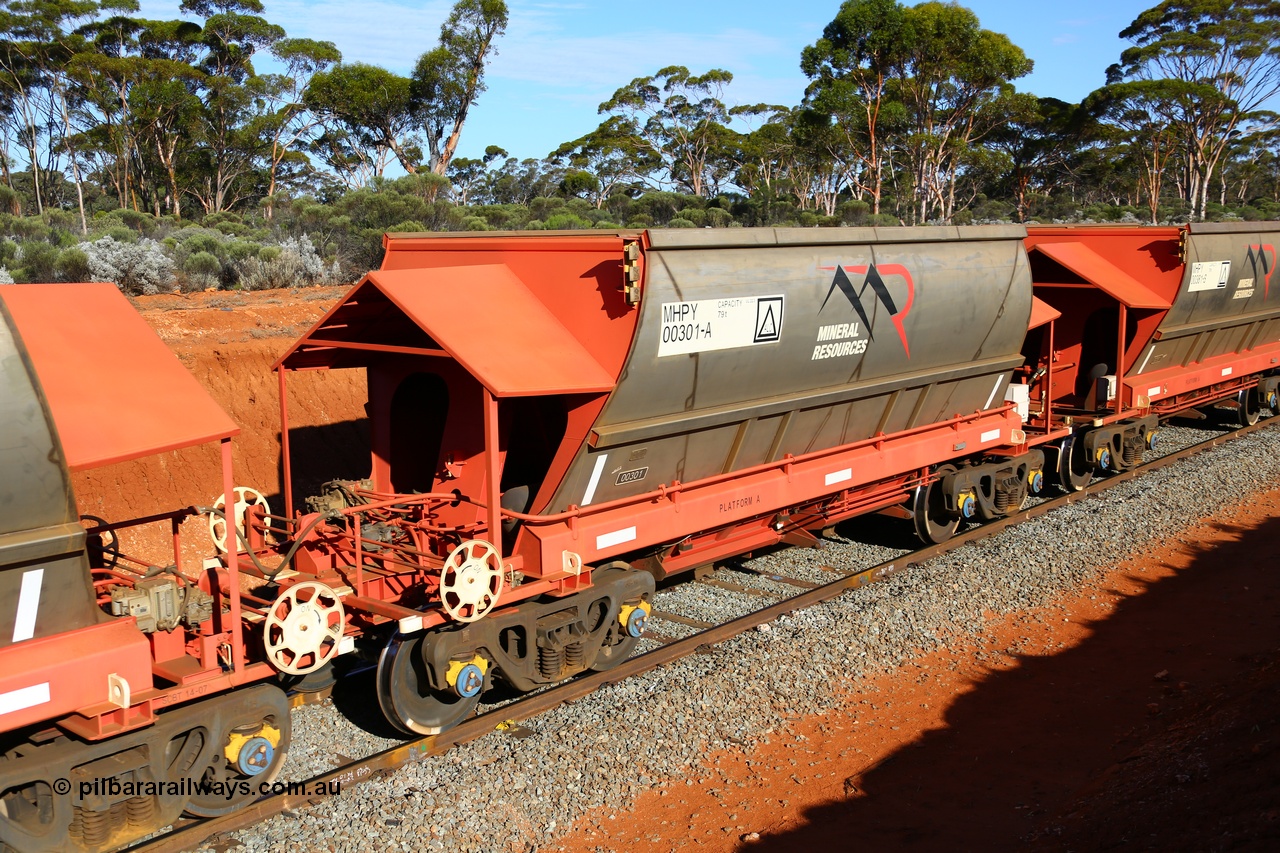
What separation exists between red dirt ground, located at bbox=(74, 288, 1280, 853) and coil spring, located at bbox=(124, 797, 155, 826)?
230 centimetres

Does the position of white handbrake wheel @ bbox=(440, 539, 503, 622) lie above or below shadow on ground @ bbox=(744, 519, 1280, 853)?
above

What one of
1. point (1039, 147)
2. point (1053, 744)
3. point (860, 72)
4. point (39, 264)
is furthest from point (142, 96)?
point (1039, 147)

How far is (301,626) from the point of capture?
6.02m

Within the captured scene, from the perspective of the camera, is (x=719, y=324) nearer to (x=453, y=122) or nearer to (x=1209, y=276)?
(x=1209, y=276)

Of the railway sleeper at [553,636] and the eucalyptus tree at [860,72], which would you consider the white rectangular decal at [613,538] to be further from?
the eucalyptus tree at [860,72]

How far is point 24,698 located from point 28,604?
1.44 ft

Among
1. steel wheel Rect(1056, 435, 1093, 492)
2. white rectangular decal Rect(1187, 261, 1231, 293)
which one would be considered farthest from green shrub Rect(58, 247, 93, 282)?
white rectangular decal Rect(1187, 261, 1231, 293)

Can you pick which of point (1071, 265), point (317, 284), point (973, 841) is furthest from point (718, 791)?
point (317, 284)

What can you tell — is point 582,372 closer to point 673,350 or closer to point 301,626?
point 673,350

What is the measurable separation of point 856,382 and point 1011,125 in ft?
168

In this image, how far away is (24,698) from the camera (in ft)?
16.3

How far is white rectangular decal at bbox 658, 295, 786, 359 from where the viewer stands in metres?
7.49

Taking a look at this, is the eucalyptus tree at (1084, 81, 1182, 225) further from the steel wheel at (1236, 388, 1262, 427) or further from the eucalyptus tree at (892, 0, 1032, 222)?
the steel wheel at (1236, 388, 1262, 427)

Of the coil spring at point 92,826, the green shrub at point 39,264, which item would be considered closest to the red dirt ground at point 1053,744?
the coil spring at point 92,826
